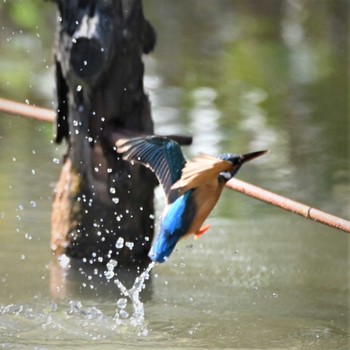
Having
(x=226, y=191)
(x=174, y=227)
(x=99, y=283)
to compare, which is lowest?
(x=99, y=283)

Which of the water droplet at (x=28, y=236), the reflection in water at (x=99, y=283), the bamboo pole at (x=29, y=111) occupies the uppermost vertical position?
the bamboo pole at (x=29, y=111)

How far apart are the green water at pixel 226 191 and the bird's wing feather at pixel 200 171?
629mm

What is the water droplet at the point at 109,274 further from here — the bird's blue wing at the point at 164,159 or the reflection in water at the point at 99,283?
the bird's blue wing at the point at 164,159

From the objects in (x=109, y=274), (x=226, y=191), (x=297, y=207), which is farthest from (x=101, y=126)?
(x=226, y=191)

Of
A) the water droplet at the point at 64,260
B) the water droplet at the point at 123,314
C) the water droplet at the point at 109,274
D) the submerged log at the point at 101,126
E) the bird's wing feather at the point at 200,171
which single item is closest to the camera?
the bird's wing feather at the point at 200,171

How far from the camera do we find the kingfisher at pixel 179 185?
135 inches

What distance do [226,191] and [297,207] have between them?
1921 mm

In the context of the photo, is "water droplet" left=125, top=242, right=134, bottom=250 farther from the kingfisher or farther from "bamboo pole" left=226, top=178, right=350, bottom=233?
the kingfisher

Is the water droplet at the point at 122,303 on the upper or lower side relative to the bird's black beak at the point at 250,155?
lower

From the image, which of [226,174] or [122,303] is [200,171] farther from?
[122,303]

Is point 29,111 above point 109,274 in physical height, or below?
above

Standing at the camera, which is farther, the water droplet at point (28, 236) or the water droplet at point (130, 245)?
the water droplet at point (28, 236)

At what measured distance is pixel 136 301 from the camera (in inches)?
173

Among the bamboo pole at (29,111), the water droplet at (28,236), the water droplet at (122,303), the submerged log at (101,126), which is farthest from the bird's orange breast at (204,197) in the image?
the water droplet at (28,236)
